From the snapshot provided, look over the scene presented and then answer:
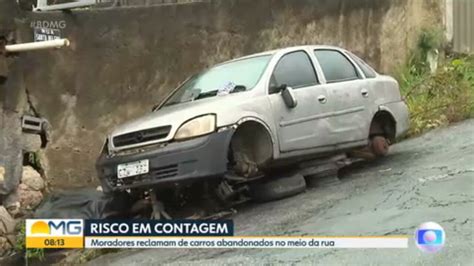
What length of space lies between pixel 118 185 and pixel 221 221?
1.03m

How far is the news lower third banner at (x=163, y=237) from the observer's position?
5656mm

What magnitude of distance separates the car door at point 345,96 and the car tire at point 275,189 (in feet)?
2.17

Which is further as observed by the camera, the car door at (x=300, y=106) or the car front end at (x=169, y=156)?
the car door at (x=300, y=106)

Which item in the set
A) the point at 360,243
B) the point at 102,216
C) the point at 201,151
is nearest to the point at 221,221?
the point at 201,151

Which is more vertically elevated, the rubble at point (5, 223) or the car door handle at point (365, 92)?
the car door handle at point (365, 92)

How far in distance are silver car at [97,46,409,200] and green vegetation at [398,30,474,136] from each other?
6.50 ft

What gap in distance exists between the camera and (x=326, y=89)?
7.89 meters

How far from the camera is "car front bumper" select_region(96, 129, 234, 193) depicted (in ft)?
21.2

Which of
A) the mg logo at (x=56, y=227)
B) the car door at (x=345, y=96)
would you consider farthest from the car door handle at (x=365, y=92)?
the mg logo at (x=56, y=227)

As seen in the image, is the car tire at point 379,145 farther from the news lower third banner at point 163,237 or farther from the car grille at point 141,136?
the car grille at point 141,136

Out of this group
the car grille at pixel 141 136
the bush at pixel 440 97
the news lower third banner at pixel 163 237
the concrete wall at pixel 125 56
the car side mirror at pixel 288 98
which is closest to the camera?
the news lower third banner at pixel 163 237

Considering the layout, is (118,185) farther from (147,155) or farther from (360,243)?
(360,243)

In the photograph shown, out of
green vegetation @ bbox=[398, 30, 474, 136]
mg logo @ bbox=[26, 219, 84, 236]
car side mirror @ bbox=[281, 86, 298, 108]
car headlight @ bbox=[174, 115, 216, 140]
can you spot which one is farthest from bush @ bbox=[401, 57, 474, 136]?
mg logo @ bbox=[26, 219, 84, 236]

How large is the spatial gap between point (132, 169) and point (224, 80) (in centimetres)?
155
